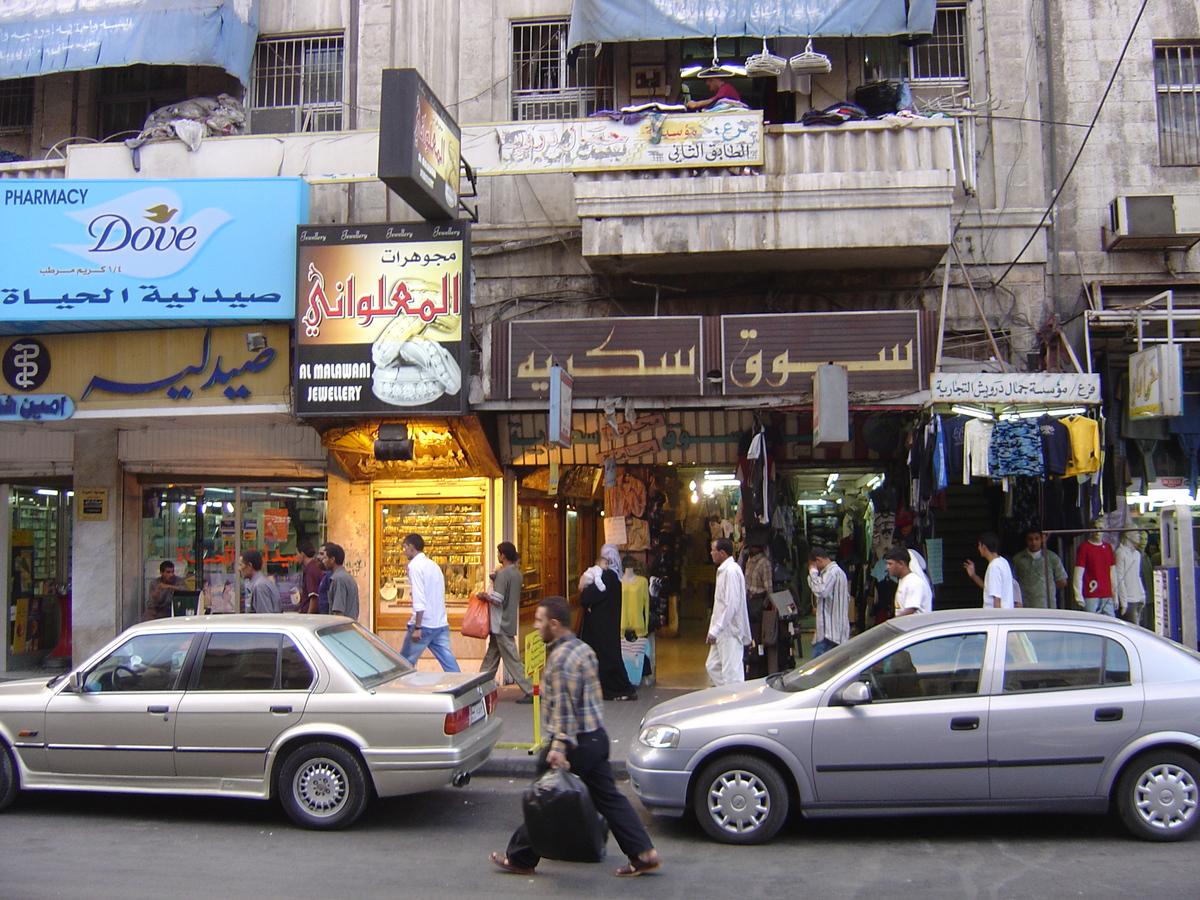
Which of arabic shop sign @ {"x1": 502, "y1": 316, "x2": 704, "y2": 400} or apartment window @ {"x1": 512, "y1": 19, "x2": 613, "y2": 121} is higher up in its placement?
apartment window @ {"x1": 512, "y1": 19, "x2": 613, "y2": 121}

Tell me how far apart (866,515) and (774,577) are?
3.09 meters

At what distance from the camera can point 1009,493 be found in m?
11.0

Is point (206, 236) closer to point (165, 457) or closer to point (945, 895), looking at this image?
point (165, 457)

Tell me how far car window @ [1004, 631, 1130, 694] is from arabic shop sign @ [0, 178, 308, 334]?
8.45 meters

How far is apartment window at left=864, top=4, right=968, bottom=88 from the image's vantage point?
12.1m

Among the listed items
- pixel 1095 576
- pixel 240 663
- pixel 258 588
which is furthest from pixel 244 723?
pixel 1095 576

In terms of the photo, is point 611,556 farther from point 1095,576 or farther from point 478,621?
point 1095,576

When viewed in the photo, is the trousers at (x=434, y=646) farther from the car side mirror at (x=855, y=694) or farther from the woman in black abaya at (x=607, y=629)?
the car side mirror at (x=855, y=694)

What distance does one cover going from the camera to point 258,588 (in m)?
10.5

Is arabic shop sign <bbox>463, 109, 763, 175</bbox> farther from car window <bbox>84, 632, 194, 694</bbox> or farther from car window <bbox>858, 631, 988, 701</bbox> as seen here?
car window <bbox>84, 632, 194, 694</bbox>

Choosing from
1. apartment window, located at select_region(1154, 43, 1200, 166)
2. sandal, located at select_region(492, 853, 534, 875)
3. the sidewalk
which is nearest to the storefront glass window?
the sidewalk

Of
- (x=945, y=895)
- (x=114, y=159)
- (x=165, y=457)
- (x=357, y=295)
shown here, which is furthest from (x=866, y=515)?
(x=114, y=159)

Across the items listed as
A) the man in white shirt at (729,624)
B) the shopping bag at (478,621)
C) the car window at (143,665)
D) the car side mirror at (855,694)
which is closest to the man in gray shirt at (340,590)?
the shopping bag at (478,621)

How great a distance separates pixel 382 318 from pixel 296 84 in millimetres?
4294
